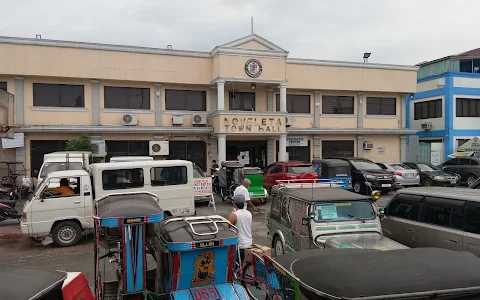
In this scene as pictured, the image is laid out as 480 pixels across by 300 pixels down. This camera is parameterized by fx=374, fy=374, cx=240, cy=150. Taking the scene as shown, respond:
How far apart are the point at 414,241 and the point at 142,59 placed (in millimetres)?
17575

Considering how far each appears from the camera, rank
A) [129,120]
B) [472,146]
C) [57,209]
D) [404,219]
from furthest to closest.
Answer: [472,146] → [129,120] → [57,209] → [404,219]

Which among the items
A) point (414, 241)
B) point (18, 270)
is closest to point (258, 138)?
point (414, 241)

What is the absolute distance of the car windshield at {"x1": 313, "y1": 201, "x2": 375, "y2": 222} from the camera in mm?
6680

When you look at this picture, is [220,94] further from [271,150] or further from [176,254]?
[176,254]

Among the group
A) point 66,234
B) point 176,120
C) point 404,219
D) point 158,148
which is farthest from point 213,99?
point 404,219

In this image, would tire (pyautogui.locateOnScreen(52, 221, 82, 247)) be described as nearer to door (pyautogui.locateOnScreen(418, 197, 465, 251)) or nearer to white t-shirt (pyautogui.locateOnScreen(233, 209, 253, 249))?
white t-shirt (pyautogui.locateOnScreen(233, 209, 253, 249))

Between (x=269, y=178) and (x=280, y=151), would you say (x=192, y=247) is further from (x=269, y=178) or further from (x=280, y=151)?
(x=280, y=151)

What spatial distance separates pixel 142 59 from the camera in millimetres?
20672

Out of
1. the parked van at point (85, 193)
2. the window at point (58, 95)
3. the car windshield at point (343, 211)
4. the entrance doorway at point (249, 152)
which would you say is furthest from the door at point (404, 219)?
the window at point (58, 95)

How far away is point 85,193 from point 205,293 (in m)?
6.66

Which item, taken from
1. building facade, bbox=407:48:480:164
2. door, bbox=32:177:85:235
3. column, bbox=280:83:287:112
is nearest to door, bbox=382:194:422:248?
door, bbox=32:177:85:235

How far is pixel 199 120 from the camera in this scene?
21797 mm

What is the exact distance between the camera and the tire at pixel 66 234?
31.7 feet

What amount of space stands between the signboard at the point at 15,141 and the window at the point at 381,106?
21.2m
